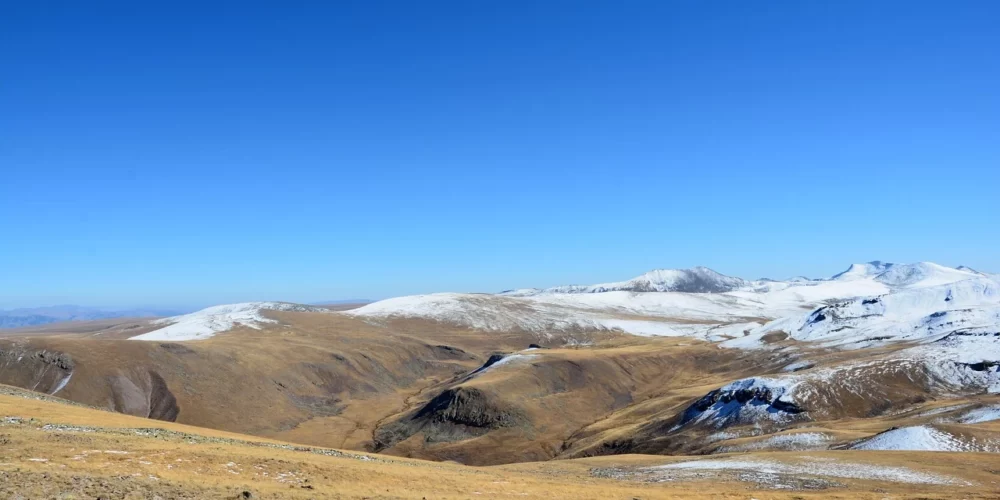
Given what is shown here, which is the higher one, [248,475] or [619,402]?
[248,475]

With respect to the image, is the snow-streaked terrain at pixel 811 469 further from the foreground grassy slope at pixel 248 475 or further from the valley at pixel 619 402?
the foreground grassy slope at pixel 248 475

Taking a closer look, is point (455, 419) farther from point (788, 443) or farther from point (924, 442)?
point (924, 442)

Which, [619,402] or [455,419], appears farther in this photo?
[619,402]

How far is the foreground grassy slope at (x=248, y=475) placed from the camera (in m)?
22.8

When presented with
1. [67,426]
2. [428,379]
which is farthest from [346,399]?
[67,426]

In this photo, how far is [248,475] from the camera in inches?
1067

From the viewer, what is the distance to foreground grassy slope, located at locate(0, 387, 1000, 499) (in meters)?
22.8

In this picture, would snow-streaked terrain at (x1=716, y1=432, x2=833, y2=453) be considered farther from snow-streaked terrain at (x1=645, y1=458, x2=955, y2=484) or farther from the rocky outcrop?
the rocky outcrop

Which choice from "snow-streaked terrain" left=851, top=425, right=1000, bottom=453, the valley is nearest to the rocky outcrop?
the valley

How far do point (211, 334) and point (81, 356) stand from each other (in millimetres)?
72251

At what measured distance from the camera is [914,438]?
58.3m

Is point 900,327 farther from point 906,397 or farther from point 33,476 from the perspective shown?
point 33,476

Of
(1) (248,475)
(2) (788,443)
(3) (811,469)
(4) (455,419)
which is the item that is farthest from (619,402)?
(1) (248,475)

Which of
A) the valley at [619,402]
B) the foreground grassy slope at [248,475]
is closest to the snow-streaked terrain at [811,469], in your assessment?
the valley at [619,402]
